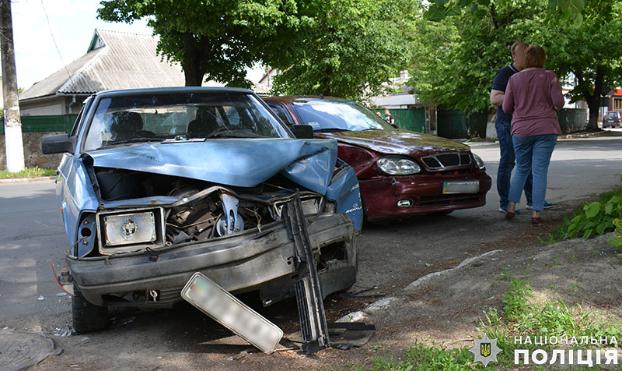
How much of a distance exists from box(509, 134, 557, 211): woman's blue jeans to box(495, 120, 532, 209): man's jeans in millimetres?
519

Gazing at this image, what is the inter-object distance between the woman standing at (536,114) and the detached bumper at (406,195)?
0.75 m

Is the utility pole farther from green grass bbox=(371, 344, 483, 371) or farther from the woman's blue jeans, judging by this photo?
green grass bbox=(371, 344, 483, 371)

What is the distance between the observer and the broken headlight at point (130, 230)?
11.1 feet

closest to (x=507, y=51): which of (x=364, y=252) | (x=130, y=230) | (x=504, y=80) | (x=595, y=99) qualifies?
(x=595, y=99)

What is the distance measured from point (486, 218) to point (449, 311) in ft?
12.7

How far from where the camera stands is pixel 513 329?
315 cm

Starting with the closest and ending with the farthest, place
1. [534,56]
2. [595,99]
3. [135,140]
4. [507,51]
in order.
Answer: [135,140]
[534,56]
[507,51]
[595,99]

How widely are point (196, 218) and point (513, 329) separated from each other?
1960mm

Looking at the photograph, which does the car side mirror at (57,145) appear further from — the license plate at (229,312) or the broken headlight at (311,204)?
Result: the license plate at (229,312)

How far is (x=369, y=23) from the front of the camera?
32469mm

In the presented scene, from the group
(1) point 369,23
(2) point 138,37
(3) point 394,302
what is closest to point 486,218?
(3) point 394,302

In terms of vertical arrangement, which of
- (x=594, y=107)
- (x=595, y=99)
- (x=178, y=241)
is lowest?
(x=178, y=241)

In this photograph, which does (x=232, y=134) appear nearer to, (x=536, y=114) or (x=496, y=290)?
(x=496, y=290)

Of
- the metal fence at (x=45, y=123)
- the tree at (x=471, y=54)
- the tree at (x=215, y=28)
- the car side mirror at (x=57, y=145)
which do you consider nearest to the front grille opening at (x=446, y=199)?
the car side mirror at (x=57, y=145)
